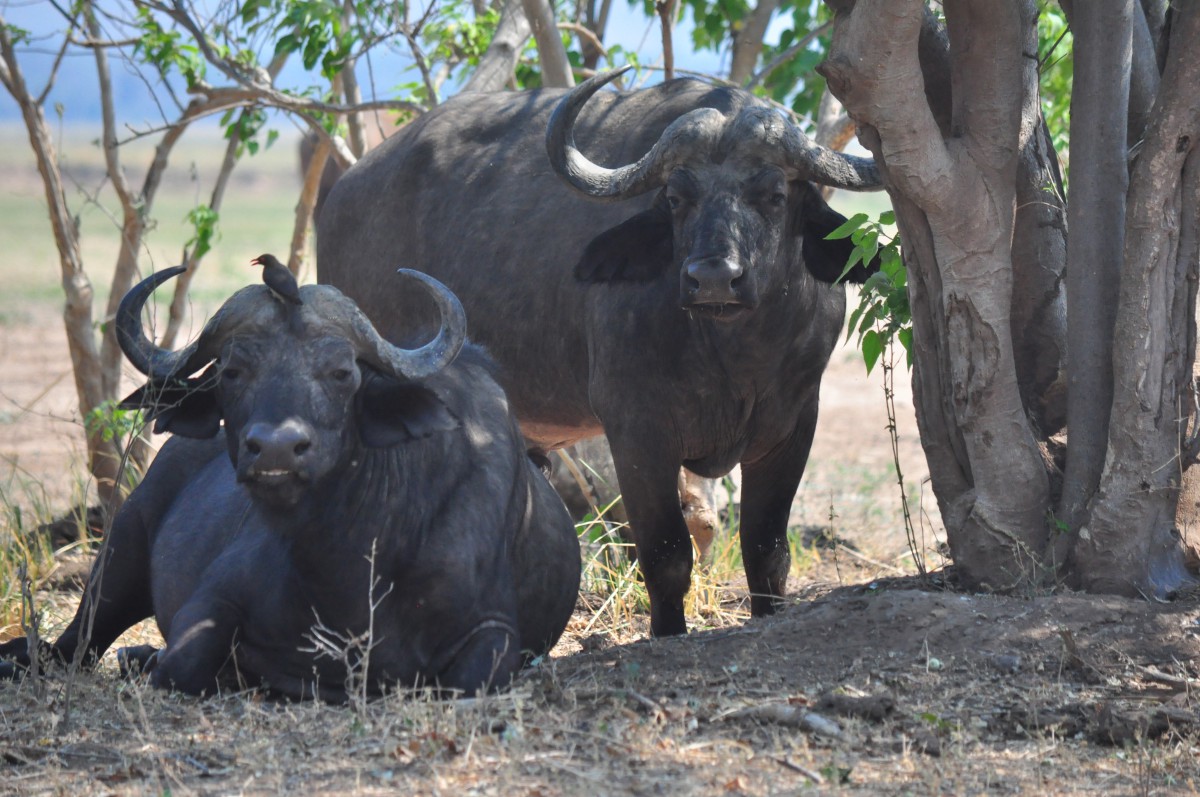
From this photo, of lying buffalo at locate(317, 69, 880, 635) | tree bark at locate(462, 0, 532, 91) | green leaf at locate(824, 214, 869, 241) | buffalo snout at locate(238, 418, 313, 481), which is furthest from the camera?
tree bark at locate(462, 0, 532, 91)

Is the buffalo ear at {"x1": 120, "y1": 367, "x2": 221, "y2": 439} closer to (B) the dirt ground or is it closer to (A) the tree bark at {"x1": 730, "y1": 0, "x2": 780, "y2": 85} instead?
(B) the dirt ground

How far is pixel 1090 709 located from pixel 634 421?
Answer: 2.42 meters

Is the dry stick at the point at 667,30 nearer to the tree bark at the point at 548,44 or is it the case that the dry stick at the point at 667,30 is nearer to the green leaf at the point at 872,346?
the tree bark at the point at 548,44

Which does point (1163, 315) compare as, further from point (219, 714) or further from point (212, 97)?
point (212, 97)

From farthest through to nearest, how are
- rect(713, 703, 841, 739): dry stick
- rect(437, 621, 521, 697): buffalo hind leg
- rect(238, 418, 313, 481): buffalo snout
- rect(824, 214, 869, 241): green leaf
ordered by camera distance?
rect(824, 214, 869, 241): green leaf → rect(437, 621, 521, 697): buffalo hind leg → rect(238, 418, 313, 481): buffalo snout → rect(713, 703, 841, 739): dry stick

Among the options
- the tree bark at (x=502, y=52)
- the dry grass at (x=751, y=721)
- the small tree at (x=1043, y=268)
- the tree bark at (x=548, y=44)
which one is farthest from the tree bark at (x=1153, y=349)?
the tree bark at (x=502, y=52)

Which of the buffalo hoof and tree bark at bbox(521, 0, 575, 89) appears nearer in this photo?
the buffalo hoof

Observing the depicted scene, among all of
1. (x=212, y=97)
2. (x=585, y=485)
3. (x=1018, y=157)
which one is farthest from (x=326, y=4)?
(x=1018, y=157)

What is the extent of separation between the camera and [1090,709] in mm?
4211

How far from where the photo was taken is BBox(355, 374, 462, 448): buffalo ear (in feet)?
15.3

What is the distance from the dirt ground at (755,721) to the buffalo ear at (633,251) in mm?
1590

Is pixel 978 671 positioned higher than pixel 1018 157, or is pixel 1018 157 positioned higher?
pixel 1018 157

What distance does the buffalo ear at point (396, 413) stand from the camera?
468 centimetres

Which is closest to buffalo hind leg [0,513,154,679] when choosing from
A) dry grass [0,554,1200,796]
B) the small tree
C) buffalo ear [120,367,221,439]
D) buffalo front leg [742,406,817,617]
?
dry grass [0,554,1200,796]
